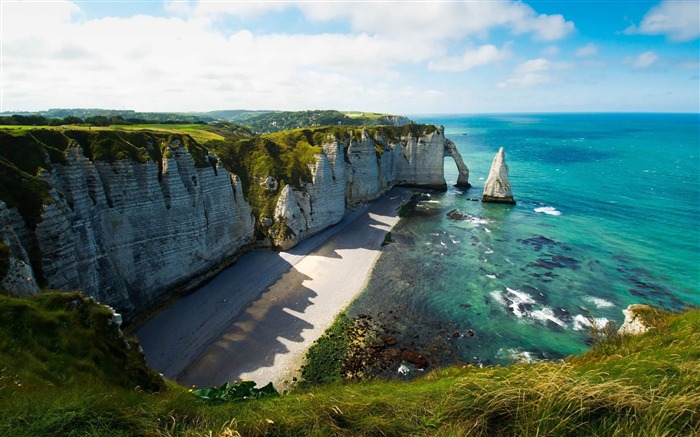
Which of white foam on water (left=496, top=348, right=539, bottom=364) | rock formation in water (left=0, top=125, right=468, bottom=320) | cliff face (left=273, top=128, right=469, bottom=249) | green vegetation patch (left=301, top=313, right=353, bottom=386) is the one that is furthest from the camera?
cliff face (left=273, top=128, right=469, bottom=249)

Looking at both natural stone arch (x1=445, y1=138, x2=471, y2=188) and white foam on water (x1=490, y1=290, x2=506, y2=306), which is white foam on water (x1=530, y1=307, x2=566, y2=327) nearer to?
white foam on water (x1=490, y1=290, x2=506, y2=306)

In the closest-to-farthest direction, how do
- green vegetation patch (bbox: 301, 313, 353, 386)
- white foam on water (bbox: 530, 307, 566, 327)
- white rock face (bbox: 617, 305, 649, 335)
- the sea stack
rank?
white rock face (bbox: 617, 305, 649, 335)
green vegetation patch (bbox: 301, 313, 353, 386)
white foam on water (bbox: 530, 307, 566, 327)
the sea stack

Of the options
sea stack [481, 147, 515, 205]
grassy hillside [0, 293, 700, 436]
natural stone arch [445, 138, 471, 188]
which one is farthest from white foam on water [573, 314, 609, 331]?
natural stone arch [445, 138, 471, 188]

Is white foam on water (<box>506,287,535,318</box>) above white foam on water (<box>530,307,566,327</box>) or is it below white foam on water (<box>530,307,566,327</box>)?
above

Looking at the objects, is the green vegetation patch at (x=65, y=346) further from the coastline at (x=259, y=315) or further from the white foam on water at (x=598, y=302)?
the white foam on water at (x=598, y=302)

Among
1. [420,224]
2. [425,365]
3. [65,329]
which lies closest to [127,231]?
[65,329]

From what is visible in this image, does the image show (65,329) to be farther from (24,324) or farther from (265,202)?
(265,202)

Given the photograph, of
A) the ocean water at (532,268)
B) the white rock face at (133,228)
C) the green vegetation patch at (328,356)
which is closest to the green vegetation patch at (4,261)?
the white rock face at (133,228)
